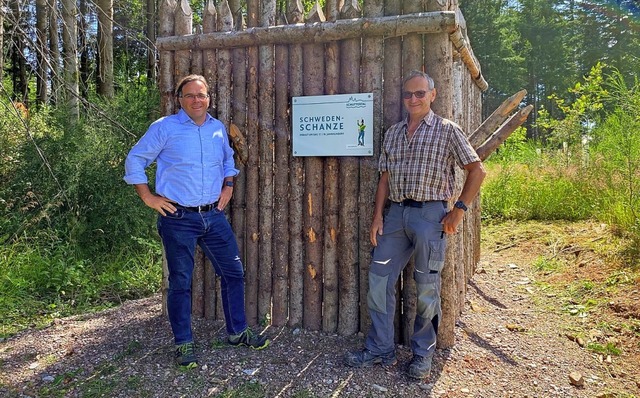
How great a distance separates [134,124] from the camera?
8.45m

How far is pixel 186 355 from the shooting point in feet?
11.9

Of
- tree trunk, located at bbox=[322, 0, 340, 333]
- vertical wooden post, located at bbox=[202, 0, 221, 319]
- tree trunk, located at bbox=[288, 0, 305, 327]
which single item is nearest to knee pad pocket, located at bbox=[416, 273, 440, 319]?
tree trunk, located at bbox=[322, 0, 340, 333]

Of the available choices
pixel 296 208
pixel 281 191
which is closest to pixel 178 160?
pixel 281 191

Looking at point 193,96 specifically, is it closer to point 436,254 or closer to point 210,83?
point 210,83

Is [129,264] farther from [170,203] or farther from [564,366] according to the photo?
[564,366]

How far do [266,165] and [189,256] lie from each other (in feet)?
3.59

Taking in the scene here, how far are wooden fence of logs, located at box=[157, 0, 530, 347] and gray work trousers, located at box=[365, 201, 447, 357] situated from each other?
1.09ft

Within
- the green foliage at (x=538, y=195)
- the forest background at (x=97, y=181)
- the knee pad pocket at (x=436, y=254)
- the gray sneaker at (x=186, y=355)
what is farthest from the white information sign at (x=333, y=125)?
the green foliage at (x=538, y=195)

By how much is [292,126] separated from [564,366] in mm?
2914

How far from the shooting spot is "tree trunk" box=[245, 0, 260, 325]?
430cm

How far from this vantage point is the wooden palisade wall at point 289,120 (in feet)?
12.7

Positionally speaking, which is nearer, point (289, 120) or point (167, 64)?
point (289, 120)

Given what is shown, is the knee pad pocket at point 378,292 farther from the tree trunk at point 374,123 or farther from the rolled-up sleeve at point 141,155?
the rolled-up sleeve at point 141,155

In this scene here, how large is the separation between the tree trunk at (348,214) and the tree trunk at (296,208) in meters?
0.35
